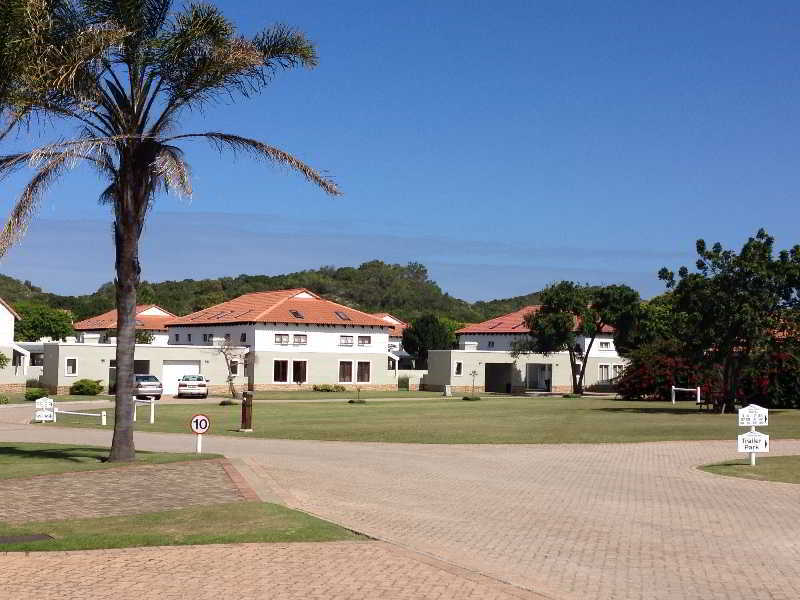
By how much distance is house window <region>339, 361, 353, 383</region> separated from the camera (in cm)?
6836

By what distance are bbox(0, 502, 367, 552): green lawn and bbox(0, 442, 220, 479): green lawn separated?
524 cm

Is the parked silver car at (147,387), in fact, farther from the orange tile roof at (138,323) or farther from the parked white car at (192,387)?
the orange tile roof at (138,323)

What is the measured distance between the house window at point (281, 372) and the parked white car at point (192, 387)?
9.02 metres

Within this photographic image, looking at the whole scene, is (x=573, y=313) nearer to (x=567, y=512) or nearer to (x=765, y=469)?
(x=765, y=469)

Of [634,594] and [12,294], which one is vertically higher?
[12,294]

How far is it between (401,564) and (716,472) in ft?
39.0

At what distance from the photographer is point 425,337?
9462cm

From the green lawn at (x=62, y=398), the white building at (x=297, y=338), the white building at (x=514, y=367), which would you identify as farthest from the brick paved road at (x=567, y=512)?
the white building at (x=514, y=367)

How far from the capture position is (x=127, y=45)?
1836cm

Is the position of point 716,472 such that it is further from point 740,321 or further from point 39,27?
point 740,321

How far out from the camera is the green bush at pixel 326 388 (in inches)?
2594

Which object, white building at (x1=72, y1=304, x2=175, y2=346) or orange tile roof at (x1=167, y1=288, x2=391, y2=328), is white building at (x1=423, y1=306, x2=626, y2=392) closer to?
orange tile roof at (x1=167, y1=288, x2=391, y2=328)

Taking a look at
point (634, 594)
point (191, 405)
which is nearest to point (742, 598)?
point (634, 594)

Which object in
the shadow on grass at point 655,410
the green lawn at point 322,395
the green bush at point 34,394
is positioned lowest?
the green lawn at point 322,395
